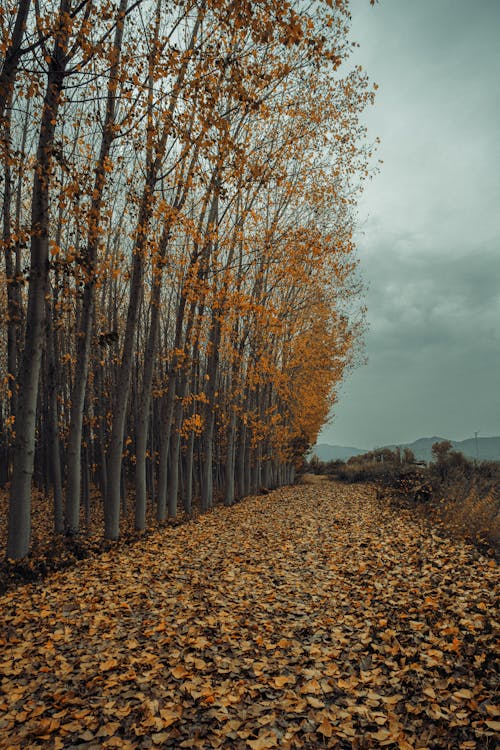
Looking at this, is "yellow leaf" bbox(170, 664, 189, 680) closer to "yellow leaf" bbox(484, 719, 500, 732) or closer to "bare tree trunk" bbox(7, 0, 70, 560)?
"yellow leaf" bbox(484, 719, 500, 732)

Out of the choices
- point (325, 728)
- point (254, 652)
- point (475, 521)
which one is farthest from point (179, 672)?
point (475, 521)

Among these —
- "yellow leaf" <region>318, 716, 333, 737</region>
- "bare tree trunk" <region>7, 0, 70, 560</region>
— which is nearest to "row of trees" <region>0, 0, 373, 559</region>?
"bare tree trunk" <region>7, 0, 70, 560</region>

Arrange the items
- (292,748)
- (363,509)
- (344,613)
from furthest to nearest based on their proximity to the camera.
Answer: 1. (363,509)
2. (344,613)
3. (292,748)

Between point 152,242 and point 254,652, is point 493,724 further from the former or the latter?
point 152,242

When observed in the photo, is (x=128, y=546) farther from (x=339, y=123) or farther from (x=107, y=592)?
(x=339, y=123)

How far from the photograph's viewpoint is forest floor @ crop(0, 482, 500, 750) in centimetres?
306

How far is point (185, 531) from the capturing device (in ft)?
32.5

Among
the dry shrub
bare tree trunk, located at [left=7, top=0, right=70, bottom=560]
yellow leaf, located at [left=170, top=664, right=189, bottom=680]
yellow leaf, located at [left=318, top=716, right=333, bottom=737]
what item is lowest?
yellow leaf, located at [left=318, top=716, right=333, bottom=737]

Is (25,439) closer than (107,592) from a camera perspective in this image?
No

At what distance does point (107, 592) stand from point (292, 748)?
350cm

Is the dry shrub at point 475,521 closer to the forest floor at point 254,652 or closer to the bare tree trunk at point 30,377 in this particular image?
the forest floor at point 254,652

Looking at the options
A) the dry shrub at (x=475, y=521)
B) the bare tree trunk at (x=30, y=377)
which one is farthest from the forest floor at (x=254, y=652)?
the dry shrub at (x=475, y=521)

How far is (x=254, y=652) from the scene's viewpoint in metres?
4.18

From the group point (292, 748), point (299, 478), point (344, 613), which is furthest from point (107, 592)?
point (299, 478)
